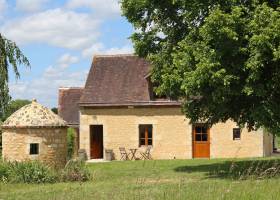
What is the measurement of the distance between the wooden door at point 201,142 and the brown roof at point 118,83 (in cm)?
215

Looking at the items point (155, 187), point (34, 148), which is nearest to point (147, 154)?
point (34, 148)

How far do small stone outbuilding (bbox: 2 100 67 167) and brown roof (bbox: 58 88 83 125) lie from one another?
16.2 m

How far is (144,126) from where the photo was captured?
32.2 meters

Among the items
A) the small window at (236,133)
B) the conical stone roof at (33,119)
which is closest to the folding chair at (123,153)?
the small window at (236,133)

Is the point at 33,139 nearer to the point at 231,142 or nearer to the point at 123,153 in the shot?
the point at 123,153

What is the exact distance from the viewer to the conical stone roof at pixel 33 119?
21.7 metres

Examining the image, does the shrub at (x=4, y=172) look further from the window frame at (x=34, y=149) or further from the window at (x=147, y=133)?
the window at (x=147, y=133)

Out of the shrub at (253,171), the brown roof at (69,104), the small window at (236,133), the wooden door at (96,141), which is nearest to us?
the shrub at (253,171)

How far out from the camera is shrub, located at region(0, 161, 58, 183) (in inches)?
739

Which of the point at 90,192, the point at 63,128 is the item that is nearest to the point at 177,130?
the point at 63,128

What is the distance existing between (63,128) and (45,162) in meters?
1.74

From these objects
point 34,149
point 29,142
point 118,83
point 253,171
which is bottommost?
point 253,171

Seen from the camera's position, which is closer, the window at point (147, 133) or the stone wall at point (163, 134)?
the stone wall at point (163, 134)

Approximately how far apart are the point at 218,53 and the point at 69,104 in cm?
2509
